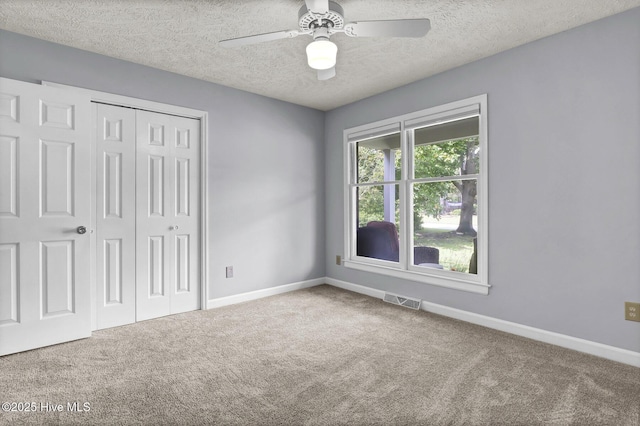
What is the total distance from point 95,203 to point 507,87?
12.2 ft

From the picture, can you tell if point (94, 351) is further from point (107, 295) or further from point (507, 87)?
point (507, 87)

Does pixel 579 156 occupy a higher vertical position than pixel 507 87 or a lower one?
lower

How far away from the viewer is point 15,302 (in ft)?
8.21

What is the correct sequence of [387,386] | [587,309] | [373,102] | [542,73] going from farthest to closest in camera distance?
[373,102], [542,73], [587,309], [387,386]

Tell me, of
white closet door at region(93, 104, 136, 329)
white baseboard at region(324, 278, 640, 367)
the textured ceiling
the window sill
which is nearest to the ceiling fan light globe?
the textured ceiling

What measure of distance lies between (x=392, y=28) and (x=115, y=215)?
2776 mm

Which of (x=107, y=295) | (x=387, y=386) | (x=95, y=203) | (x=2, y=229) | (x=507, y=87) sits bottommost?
(x=387, y=386)

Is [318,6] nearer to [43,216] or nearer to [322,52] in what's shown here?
[322,52]

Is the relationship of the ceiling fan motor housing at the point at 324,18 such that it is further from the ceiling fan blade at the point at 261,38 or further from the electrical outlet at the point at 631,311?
the electrical outlet at the point at 631,311

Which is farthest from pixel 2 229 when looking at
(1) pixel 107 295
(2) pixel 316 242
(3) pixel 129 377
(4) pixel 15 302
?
(2) pixel 316 242

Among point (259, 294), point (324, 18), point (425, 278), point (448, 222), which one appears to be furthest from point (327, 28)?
point (259, 294)

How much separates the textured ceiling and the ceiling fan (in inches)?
6.8

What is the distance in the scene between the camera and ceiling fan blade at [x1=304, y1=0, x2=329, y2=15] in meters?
1.98

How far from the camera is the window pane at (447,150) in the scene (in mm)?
3258
